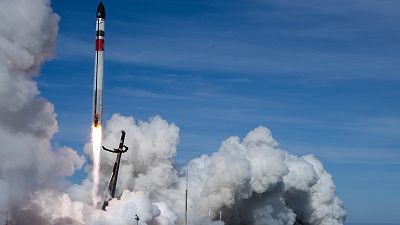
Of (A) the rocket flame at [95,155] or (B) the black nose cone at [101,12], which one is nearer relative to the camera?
(B) the black nose cone at [101,12]

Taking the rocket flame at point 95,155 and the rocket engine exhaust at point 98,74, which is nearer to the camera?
the rocket engine exhaust at point 98,74

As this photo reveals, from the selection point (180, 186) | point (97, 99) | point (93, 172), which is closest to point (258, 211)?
point (180, 186)

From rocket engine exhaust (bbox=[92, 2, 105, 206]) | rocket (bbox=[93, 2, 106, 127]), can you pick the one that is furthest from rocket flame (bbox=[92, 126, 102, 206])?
rocket (bbox=[93, 2, 106, 127])

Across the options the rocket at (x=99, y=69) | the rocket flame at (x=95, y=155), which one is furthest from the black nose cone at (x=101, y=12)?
the rocket flame at (x=95, y=155)

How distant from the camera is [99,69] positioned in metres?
117

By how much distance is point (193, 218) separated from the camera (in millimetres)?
148125

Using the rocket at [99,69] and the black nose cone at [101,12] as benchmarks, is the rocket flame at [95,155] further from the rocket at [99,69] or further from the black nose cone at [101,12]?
the black nose cone at [101,12]

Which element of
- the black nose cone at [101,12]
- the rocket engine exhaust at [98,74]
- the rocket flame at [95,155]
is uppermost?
the black nose cone at [101,12]

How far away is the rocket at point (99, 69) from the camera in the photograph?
383 feet

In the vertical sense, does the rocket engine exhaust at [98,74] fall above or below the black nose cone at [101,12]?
below

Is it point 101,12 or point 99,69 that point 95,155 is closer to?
point 99,69

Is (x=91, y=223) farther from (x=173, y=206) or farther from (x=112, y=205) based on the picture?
(x=173, y=206)

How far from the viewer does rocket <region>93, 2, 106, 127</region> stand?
383 feet

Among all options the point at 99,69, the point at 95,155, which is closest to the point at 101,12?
the point at 99,69
